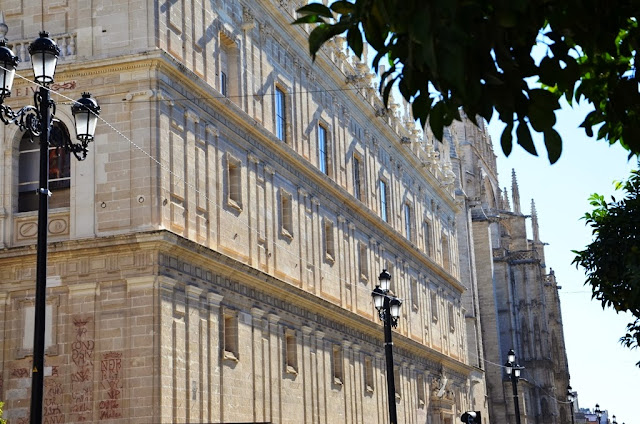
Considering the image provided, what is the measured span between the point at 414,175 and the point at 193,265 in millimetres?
25046

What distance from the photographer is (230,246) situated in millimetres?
26656

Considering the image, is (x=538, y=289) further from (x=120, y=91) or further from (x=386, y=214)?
(x=120, y=91)

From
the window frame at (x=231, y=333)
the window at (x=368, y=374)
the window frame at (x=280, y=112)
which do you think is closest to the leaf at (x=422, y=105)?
the window frame at (x=231, y=333)

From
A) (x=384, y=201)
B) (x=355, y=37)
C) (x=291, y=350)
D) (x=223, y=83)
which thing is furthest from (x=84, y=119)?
(x=384, y=201)

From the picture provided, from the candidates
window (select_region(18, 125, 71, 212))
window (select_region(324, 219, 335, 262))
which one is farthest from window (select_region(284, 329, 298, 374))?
window (select_region(18, 125, 71, 212))

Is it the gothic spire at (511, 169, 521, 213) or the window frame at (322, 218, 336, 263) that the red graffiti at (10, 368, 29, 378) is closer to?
the window frame at (322, 218, 336, 263)

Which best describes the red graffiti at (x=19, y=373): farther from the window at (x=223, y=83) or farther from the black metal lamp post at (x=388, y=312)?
the window at (x=223, y=83)

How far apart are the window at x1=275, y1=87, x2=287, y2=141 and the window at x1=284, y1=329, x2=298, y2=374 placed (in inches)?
228

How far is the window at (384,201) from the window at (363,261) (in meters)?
3.30

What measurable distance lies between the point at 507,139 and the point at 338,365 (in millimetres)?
28516

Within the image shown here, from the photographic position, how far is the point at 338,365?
33938mm

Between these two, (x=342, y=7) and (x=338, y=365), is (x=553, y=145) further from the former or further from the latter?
(x=338, y=365)

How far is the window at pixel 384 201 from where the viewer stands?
4188 centimetres

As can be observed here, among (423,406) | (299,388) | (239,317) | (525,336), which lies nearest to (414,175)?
(423,406)
